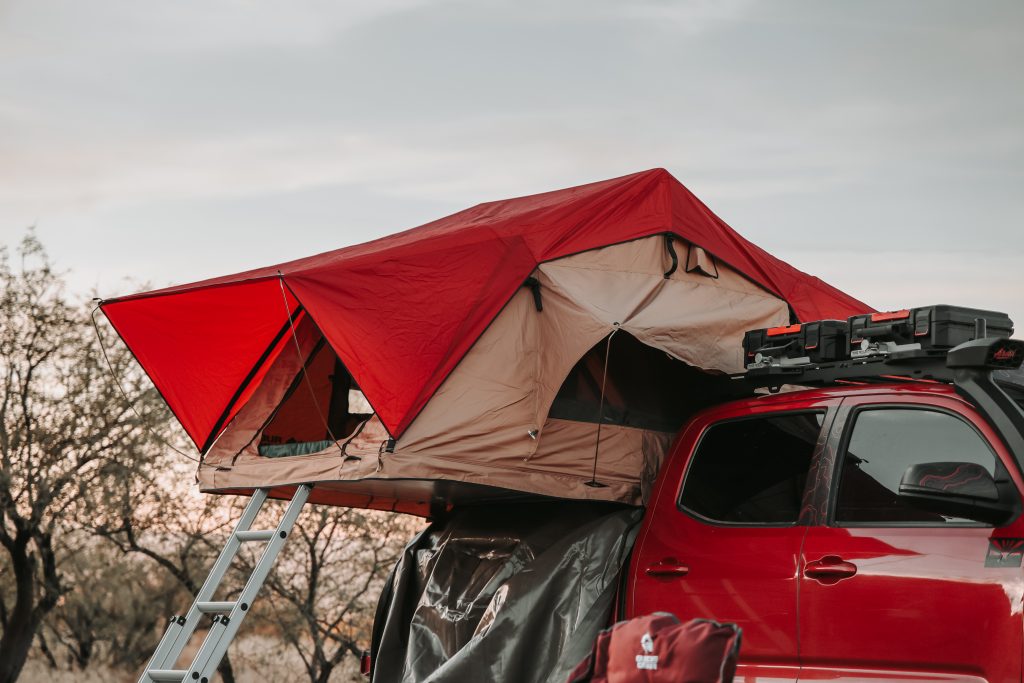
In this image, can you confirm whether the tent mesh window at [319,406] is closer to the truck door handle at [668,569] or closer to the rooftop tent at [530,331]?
the rooftop tent at [530,331]

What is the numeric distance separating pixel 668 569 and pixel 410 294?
76.0 inches

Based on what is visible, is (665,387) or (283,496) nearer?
(665,387)

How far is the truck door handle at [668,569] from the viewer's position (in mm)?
5441

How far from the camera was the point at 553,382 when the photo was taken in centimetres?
603

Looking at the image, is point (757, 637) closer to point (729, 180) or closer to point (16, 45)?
point (729, 180)

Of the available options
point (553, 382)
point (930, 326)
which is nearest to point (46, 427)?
point (553, 382)

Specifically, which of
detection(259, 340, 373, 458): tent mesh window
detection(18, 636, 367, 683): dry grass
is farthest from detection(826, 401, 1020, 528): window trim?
detection(18, 636, 367, 683): dry grass

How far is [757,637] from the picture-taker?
4984 millimetres

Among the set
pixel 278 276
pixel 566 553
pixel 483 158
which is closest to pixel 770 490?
pixel 566 553

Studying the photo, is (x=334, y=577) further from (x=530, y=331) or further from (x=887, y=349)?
(x=887, y=349)

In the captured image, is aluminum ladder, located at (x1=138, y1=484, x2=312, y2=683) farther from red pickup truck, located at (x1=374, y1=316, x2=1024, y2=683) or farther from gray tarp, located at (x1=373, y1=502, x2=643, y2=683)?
red pickup truck, located at (x1=374, y1=316, x2=1024, y2=683)

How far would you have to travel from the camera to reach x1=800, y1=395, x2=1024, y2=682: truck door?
4.19 metres

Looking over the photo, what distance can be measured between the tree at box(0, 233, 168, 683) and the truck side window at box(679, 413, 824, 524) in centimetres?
1364

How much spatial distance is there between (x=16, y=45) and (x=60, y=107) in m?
1.22
